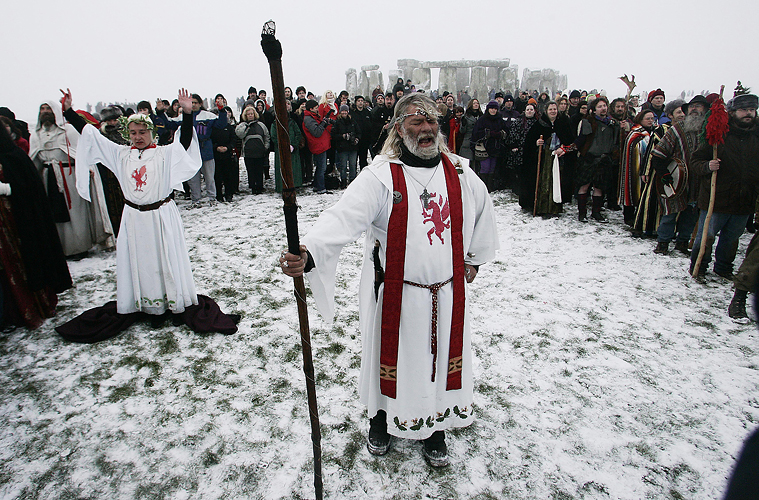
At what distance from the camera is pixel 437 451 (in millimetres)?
2434

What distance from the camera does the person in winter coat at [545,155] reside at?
6.77 metres

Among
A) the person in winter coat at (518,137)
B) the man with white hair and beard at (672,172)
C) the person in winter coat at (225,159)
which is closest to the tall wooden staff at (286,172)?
the man with white hair and beard at (672,172)

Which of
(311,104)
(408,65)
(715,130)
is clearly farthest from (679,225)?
(408,65)

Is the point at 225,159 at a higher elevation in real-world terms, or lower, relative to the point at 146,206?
higher

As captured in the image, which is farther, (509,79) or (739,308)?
(509,79)

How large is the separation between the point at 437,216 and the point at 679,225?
5.18 meters

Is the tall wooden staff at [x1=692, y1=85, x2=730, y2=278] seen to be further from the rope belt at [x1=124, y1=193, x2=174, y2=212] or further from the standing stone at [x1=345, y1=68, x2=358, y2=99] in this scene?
the standing stone at [x1=345, y1=68, x2=358, y2=99]

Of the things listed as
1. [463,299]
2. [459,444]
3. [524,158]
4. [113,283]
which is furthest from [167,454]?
[524,158]

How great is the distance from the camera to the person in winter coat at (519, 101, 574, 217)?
Result: 266 inches

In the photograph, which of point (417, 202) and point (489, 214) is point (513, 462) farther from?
point (417, 202)

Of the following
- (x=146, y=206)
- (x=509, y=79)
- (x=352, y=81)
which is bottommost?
(x=146, y=206)

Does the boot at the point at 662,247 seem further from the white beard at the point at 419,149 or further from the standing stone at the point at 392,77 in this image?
the standing stone at the point at 392,77

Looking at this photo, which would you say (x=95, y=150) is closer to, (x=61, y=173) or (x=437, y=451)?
(x=61, y=173)

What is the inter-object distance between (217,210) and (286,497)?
6643 mm
